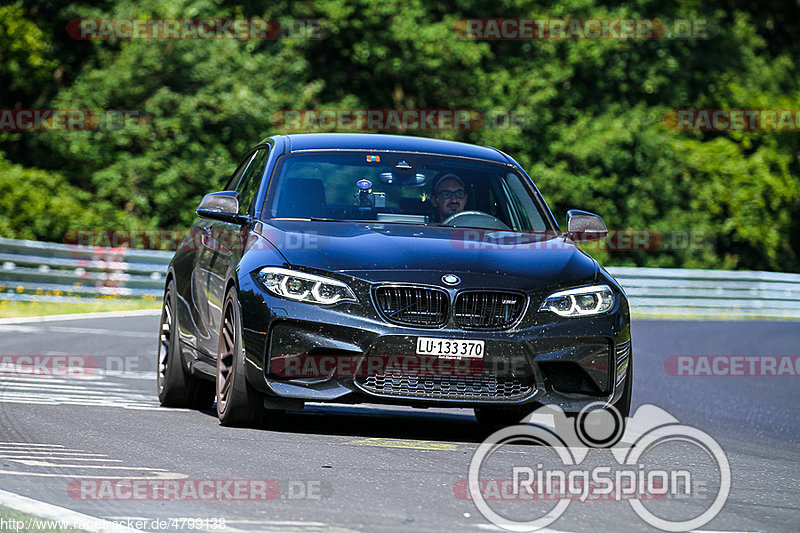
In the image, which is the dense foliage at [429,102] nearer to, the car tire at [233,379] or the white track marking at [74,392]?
the white track marking at [74,392]

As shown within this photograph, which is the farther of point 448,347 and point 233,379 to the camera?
point 233,379

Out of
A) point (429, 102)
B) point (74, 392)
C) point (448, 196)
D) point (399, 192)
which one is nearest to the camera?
point (399, 192)

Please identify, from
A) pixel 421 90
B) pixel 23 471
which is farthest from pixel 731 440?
pixel 421 90

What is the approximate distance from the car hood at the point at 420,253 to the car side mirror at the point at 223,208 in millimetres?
272

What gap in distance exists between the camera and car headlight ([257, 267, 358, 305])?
7676 millimetres

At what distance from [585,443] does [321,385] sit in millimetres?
1528

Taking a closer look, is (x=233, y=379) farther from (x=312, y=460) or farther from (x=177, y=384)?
(x=177, y=384)

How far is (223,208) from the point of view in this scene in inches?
344

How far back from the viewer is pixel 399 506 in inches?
226

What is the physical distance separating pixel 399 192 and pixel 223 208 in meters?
1.02

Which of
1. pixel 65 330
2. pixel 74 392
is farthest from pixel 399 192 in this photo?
pixel 65 330

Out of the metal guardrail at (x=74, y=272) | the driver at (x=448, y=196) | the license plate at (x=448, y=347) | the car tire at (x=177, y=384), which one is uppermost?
the driver at (x=448, y=196)

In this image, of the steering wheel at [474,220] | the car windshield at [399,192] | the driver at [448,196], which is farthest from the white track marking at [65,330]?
the steering wheel at [474,220]

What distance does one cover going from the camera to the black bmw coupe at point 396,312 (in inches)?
302
